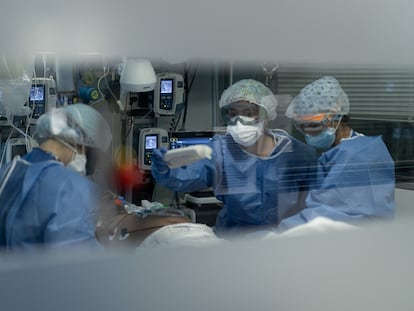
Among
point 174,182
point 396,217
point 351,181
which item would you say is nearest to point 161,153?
point 174,182

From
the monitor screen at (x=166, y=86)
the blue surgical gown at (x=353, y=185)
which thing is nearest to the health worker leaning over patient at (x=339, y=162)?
the blue surgical gown at (x=353, y=185)

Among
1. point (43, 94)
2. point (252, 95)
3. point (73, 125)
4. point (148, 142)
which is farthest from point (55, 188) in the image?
point (252, 95)

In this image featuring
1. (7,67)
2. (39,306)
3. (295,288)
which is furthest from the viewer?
(295,288)

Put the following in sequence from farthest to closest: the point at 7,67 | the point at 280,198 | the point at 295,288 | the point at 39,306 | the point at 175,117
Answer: the point at 175,117, the point at 280,198, the point at 295,288, the point at 7,67, the point at 39,306

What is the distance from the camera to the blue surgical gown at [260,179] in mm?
1849

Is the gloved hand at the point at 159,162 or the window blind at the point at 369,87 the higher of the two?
the window blind at the point at 369,87

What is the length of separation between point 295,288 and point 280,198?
32 cm

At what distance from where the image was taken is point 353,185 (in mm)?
1963

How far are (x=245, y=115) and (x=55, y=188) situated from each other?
2.74 ft

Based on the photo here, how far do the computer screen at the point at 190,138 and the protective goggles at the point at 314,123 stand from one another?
0.33 m

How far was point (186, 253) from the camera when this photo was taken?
1562mm

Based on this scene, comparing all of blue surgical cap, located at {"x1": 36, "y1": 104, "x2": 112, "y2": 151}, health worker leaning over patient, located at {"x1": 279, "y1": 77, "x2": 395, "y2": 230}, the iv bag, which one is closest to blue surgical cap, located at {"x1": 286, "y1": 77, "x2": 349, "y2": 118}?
health worker leaning over patient, located at {"x1": 279, "y1": 77, "x2": 395, "y2": 230}

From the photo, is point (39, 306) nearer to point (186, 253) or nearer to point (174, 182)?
point (186, 253)

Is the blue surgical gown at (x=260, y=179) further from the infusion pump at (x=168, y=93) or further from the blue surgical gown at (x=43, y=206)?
the blue surgical gown at (x=43, y=206)
